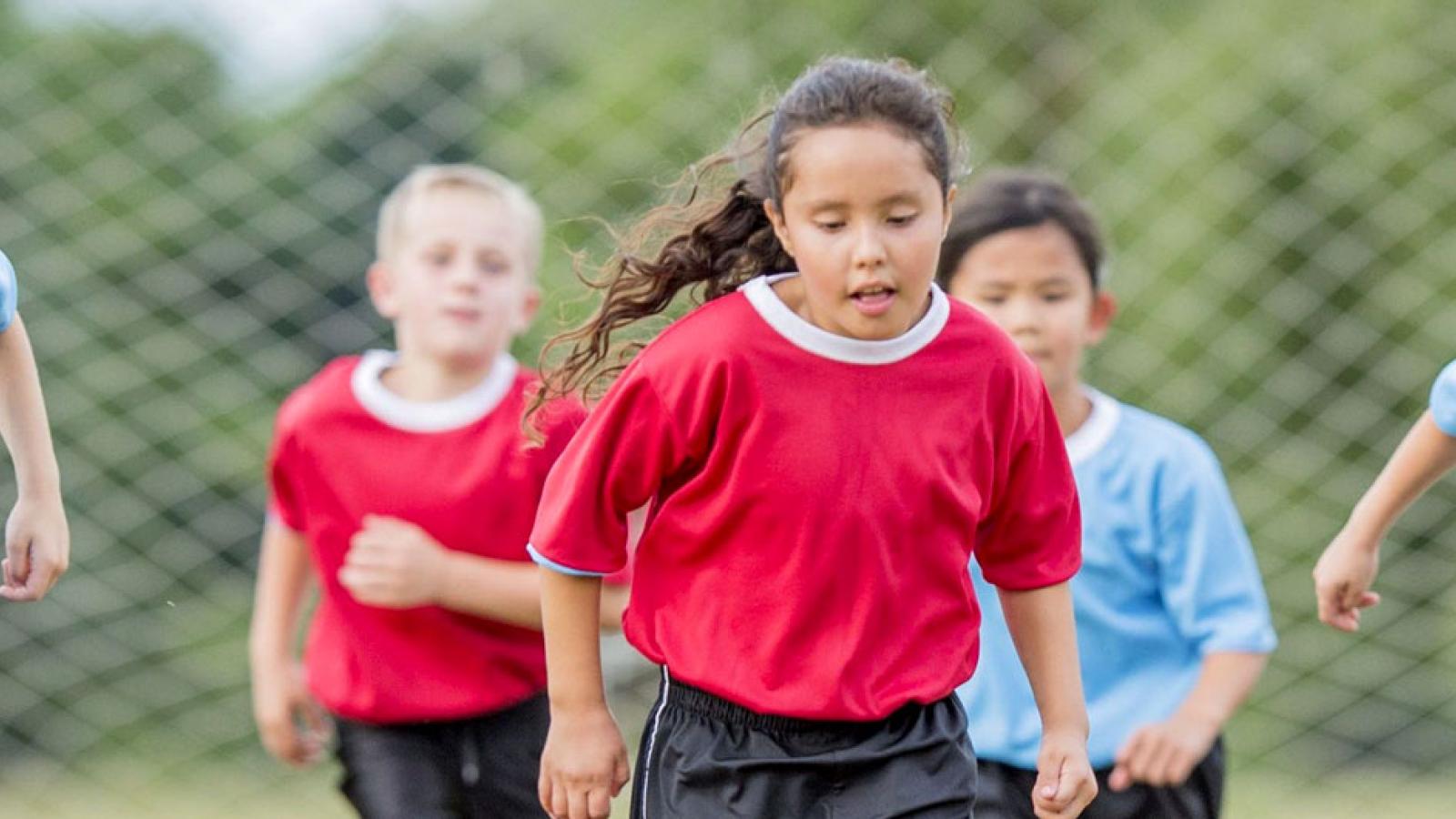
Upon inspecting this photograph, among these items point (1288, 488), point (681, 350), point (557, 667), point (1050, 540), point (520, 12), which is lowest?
point (1288, 488)

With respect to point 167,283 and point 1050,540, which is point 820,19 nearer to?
point 167,283

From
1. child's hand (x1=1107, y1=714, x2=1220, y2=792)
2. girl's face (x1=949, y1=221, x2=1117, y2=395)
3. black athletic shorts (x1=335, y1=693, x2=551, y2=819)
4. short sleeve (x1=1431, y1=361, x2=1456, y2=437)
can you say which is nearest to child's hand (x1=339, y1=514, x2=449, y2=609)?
black athletic shorts (x1=335, y1=693, x2=551, y2=819)

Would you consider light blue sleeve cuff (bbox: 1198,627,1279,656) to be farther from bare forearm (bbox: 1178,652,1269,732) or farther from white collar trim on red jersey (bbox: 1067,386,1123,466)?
white collar trim on red jersey (bbox: 1067,386,1123,466)

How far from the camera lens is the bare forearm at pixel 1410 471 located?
7.43ft

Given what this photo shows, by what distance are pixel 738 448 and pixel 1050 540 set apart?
399 millimetres

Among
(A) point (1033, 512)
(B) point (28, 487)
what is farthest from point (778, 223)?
(B) point (28, 487)

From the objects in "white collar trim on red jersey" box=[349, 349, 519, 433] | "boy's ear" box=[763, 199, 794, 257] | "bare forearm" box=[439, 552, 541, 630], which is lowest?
"bare forearm" box=[439, 552, 541, 630]

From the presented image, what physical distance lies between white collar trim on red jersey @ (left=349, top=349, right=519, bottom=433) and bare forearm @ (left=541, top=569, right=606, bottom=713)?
0.99 metres

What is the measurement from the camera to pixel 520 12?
7070mm

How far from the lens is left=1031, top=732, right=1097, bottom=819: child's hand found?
212 centimetres

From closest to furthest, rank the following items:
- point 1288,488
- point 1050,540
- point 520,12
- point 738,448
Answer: point 738,448
point 1050,540
point 1288,488
point 520,12

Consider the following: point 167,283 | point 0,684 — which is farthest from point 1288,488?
point 0,684

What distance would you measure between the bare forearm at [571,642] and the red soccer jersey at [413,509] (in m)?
0.73

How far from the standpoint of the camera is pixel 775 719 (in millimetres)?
2047
